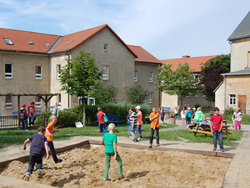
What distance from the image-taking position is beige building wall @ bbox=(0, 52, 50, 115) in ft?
96.5

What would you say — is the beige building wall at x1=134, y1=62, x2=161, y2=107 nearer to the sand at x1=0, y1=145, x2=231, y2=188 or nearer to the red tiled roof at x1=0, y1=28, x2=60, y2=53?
the red tiled roof at x1=0, y1=28, x2=60, y2=53

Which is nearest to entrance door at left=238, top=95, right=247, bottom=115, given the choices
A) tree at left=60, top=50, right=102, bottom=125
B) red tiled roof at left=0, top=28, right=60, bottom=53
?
tree at left=60, top=50, right=102, bottom=125

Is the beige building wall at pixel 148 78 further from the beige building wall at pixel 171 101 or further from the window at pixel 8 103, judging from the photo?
the window at pixel 8 103

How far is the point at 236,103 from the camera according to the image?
103 ft

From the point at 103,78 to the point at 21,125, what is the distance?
48.7ft

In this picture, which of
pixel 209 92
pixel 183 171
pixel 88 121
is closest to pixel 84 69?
pixel 88 121

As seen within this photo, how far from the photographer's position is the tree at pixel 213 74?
4162 centimetres

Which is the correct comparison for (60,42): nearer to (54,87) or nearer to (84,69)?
(54,87)

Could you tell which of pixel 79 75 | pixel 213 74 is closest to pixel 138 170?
pixel 79 75

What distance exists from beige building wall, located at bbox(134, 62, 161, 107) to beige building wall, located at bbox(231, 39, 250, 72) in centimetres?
1124

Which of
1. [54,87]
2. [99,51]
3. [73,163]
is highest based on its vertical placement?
[99,51]

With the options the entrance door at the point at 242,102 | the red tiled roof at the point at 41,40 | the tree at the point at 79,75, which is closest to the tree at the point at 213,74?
the entrance door at the point at 242,102

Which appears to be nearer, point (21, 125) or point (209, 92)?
point (21, 125)

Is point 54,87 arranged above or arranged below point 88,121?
above
